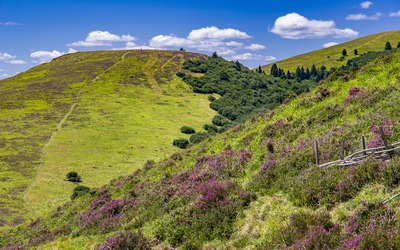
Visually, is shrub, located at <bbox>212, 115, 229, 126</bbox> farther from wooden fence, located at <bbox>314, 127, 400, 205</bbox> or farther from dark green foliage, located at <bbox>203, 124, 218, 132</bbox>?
wooden fence, located at <bbox>314, 127, 400, 205</bbox>

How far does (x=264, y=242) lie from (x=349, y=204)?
2.68 m

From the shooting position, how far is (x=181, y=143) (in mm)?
73250

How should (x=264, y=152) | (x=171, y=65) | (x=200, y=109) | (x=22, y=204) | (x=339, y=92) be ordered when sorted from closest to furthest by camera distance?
(x=264, y=152) → (x=339, y=92) → (x=22, y=204) → (x=200, y=109) → (x=171, y=65)

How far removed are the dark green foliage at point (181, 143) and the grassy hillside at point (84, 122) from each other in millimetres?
1286

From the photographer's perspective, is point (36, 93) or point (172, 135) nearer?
point (172, 135)

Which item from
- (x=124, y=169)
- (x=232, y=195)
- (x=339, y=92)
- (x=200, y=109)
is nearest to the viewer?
(x=232, y=195)

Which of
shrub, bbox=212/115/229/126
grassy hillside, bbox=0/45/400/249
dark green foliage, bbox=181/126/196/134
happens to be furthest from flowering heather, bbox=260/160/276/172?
shrub, bbox=212/115/229/126

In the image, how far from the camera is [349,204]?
10172mm

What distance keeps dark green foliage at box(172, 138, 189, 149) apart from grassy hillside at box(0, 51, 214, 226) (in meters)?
1.29

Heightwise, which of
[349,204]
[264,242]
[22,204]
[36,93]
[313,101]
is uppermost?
[36,93]

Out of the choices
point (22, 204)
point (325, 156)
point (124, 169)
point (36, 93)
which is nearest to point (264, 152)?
point (325, 156)

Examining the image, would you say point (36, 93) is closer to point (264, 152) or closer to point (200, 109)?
point (200, 109)

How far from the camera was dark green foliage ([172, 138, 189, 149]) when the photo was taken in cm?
7306

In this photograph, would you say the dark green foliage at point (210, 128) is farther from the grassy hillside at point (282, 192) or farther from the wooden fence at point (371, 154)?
the wooden fence at point (371, 154)
